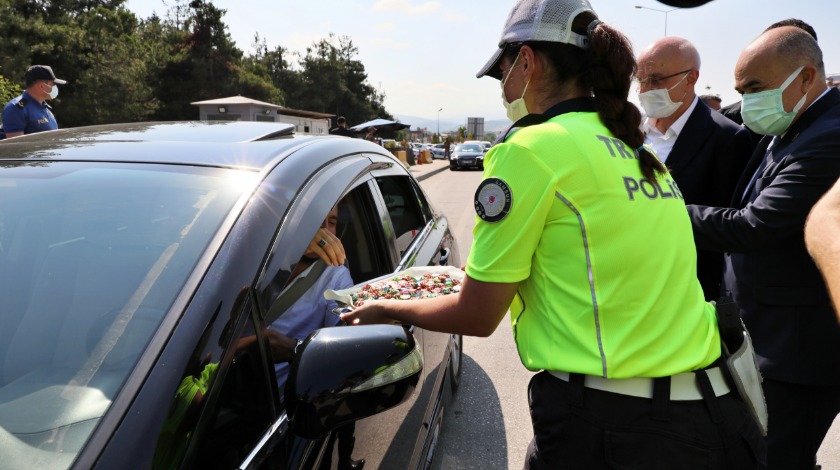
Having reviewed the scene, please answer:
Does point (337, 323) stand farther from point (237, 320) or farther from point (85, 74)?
point (85, 74)

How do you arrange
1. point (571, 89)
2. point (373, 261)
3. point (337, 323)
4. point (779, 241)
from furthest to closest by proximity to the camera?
point (373, 261) → point (779, 241) → point (337, 323) → point (571, 89)

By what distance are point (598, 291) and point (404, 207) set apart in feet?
6.63

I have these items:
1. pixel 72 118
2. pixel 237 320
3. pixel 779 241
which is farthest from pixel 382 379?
pixel 72 118

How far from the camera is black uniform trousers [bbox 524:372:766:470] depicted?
1.23 meters

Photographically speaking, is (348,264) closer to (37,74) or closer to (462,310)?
(462,310)

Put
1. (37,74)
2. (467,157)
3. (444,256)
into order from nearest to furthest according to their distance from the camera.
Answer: (444,256) → (37,74) → (467,157)

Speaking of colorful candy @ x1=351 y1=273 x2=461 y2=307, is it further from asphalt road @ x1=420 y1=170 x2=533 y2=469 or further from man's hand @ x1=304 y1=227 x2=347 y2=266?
asphalt road @ x1=420 y1=170 x2=533 y2=469

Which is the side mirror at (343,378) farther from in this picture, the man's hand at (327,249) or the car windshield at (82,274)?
the man's hand at (327,249)

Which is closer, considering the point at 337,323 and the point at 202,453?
the point at 202,453

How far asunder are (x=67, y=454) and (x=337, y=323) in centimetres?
90

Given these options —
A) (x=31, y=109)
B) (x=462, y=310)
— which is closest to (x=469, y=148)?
(x=31, y=109)

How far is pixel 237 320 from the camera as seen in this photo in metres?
1.22

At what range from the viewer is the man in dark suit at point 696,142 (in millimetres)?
2652

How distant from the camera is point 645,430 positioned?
1.23 m
